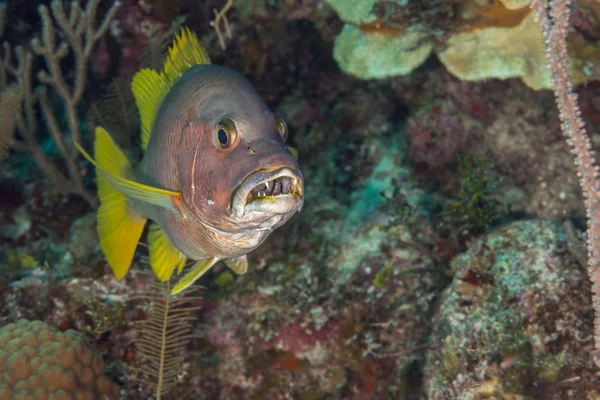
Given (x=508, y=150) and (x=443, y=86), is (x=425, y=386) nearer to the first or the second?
(x=508, y=150)

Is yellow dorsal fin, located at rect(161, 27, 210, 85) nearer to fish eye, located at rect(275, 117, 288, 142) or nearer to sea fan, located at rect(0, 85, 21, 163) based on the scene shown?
fish eye, located at rect(275, 117, 288, 142)

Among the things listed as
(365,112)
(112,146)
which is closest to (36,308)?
(112,146)

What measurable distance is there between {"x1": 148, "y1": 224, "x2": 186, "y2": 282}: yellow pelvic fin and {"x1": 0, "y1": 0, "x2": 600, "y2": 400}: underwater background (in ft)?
3.33

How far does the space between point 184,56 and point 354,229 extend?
2754 millimetres

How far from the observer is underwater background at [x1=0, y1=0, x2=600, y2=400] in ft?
10.3

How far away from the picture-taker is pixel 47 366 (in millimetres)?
3219

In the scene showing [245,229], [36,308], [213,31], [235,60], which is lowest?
[36,308]

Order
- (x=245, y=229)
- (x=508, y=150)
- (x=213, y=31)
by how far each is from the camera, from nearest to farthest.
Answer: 1. (x=245, y=229)
2. (x=508, y=150)
3. (x=213, y=31)

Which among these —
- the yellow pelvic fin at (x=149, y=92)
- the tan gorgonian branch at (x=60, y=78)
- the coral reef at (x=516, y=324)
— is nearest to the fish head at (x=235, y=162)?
the yellow pelvic fin at (x=149, y=92)

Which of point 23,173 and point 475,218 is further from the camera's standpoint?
point 23,173

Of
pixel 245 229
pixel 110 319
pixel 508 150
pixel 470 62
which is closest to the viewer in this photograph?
pixel 245 229

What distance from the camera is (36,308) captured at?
4.02 meters

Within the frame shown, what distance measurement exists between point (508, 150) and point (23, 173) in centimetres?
647

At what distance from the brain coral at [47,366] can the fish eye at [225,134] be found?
2414mm
